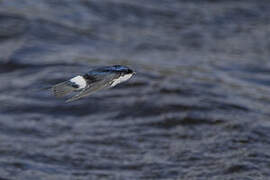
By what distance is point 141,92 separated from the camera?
18.4ft

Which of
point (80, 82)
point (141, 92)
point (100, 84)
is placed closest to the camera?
point (100, 84)

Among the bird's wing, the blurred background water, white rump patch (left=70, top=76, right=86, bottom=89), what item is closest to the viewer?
the bird's wing

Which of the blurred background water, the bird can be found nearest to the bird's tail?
the bird

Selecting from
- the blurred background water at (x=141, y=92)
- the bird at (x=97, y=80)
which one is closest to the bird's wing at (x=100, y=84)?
the bird at (x=97, y=80)

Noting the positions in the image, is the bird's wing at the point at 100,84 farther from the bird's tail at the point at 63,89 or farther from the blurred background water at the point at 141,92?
the blurred background water at the point at 141,92

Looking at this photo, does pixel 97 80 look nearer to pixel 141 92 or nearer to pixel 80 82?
pixel 80 82

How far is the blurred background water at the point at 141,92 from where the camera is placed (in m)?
4.50

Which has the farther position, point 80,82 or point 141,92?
point 141,92

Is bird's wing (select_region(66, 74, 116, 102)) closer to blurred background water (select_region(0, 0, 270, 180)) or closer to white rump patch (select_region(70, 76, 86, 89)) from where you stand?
white rump patch (select_region(70, 76, 86, 89))

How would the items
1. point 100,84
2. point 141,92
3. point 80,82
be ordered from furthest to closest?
point 141,92
point 80,82
point 100,84

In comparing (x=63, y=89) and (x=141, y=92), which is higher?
(x=63, y=89)

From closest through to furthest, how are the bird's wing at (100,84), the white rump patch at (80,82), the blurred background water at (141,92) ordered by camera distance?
the bird's wing at (100,84)
the white rump patch at (80,82)
the blurred background water at (141,92)

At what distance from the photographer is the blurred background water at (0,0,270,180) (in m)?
4.50

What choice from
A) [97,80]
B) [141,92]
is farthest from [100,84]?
[141,92]
